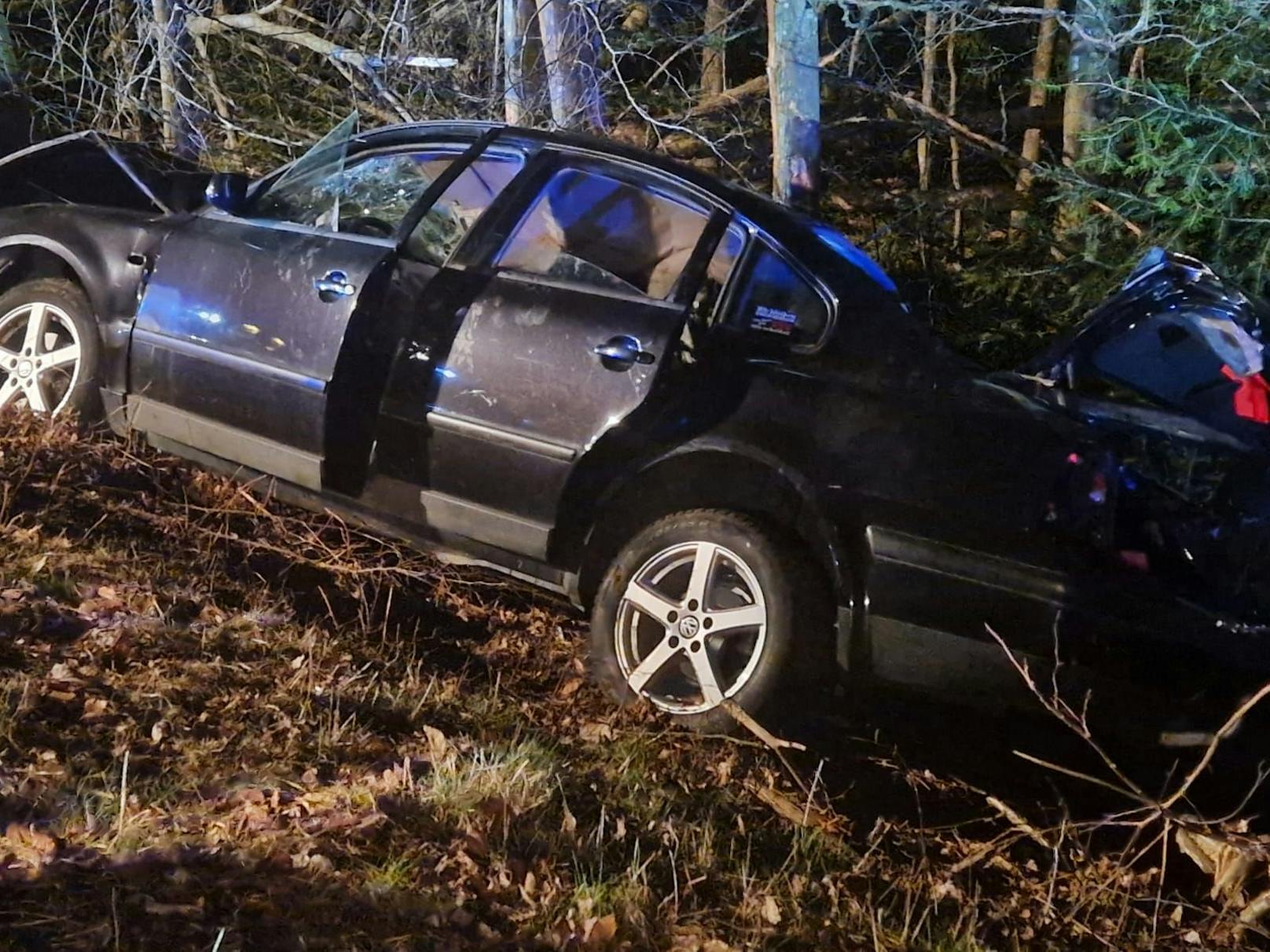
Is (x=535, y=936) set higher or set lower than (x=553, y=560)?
lower

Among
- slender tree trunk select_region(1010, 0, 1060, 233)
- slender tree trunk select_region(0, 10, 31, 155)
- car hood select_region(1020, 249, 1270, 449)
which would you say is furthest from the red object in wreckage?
slender tree trunk select_region(0, 10, 31, 155)

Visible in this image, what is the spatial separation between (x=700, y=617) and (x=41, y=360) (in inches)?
118

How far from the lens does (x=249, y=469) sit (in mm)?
4406

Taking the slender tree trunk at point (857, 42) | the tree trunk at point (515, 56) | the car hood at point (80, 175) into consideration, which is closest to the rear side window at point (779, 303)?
the car hood at point (80, 175)

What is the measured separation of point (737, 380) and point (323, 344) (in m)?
1.44

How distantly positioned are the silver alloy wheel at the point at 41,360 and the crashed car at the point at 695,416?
0.19 m

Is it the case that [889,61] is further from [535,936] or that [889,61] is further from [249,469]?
[535,936]

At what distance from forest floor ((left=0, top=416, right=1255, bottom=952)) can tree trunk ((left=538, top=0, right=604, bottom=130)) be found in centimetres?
399

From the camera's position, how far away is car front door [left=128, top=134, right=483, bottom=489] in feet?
13.3

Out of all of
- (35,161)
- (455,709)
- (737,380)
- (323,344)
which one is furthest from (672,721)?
(35,161)

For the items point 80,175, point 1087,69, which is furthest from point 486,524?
point 1087,69

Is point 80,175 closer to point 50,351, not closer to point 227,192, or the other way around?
point 50,351

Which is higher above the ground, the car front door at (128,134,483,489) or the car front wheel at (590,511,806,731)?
the car front door at (128,134,483,489)

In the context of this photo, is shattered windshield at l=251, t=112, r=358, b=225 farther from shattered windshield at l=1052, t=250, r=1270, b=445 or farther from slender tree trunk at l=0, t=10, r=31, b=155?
slender tree trunk at l=0, t=10, r=31, b=155
